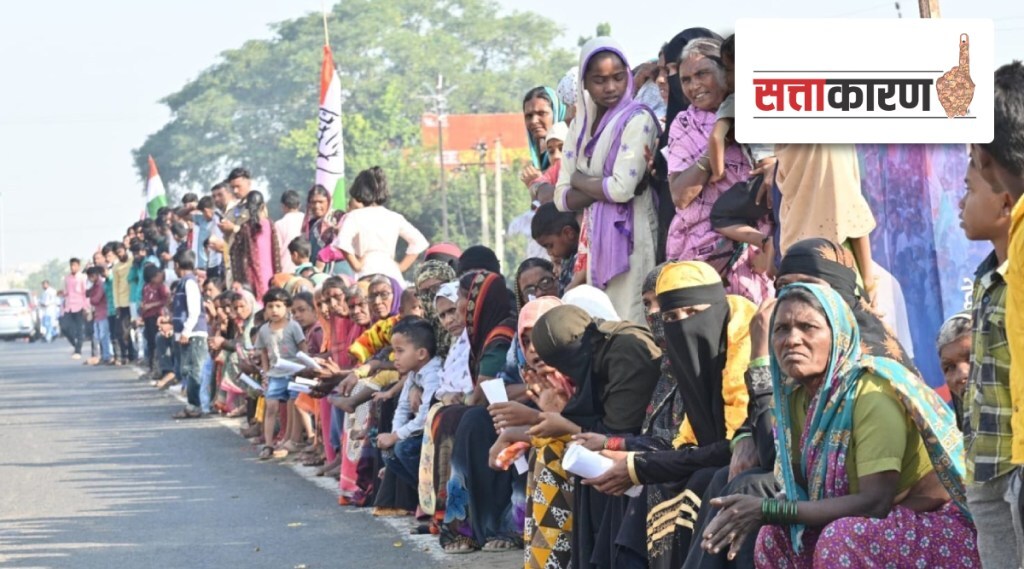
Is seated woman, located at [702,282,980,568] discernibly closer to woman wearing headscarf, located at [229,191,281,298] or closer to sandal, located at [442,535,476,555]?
sandal, located at [442,535,476,555]

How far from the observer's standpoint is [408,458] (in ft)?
33.3

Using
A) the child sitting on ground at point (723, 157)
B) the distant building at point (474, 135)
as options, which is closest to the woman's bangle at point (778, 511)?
the child sitting on ground at point (723, 157)

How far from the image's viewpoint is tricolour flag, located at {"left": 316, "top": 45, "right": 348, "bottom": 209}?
1916 cm

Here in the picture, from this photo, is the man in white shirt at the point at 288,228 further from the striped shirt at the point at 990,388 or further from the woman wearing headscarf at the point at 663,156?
the striped shirt at the point at 990,388

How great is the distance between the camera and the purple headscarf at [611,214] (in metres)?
9.09

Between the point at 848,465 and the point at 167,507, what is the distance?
696 cm

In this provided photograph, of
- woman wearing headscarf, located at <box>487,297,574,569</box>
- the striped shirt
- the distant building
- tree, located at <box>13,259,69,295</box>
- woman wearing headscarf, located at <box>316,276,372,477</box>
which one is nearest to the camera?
the striped shirt

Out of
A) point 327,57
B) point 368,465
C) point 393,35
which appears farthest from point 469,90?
point 368,465

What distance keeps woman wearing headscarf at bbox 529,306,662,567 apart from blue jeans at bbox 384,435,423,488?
8.70 feet

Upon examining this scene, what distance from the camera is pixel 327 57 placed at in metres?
21.2

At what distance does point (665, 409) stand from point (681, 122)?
183 cm

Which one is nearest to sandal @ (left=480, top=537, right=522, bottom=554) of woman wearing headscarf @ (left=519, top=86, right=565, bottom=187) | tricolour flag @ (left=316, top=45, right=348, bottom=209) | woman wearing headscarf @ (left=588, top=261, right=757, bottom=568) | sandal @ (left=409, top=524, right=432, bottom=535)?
sandal @ (left=409, top=524, right=432, bottom=535)

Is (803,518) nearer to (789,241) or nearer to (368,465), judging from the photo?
(789,241)

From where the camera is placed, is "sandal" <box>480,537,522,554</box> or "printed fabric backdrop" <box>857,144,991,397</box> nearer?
"printed fabric backdrop" <box>857,144,991,397</box>
